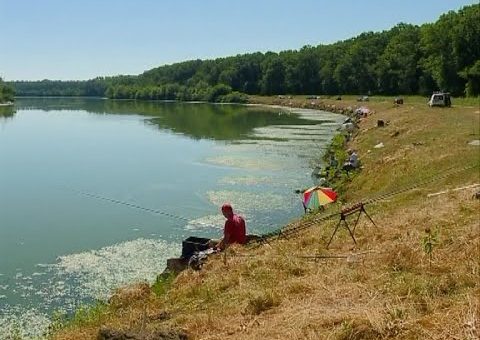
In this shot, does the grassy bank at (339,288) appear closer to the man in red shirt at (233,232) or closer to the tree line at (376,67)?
the man in red shirt at (233,232)

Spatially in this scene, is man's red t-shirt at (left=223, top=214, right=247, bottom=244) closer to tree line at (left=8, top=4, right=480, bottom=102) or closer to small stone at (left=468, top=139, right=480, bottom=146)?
small stone at (left=468, top=139, right=480, bottom=146)

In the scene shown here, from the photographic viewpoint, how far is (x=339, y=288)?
9.91m

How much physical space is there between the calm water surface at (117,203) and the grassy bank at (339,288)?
528 centimetres

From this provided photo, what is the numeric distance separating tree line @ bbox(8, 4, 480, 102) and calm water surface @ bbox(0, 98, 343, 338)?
36569mm

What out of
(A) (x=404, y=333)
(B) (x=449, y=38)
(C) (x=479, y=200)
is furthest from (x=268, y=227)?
(B) (x=449, y=38)

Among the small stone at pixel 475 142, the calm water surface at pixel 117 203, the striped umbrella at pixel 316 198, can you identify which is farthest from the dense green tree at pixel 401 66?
the striped umbrella at pixel 316 198

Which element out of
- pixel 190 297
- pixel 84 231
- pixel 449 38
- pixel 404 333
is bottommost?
pixel 84 231

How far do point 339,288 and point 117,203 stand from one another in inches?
919

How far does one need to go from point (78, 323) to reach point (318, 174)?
26.2m

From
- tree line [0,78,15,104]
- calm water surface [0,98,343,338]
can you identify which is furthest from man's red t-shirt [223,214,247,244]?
tree line [0,78,15,104]

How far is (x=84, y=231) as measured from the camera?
85.7 feet

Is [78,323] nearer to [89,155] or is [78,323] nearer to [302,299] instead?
[302,299]

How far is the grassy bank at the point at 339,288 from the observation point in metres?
7.88

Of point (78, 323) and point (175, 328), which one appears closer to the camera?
point (175, 328)
